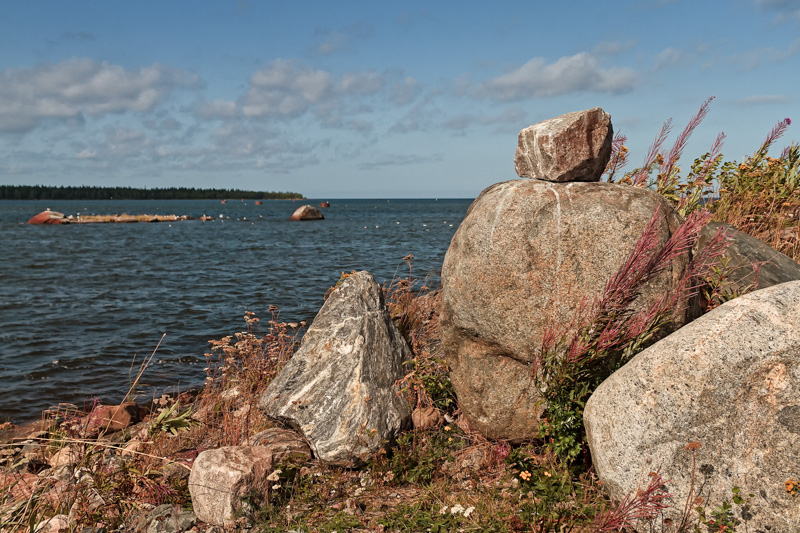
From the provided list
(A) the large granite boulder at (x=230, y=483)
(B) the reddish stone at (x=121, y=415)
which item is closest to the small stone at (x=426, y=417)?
(A) the large granite boulder at (x=230, y=483)

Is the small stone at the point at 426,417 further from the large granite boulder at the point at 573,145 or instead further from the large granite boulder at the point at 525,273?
the large granite boulder at the point at 573,145

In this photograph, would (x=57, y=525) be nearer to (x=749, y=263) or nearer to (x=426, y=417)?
(x=426, y=417)

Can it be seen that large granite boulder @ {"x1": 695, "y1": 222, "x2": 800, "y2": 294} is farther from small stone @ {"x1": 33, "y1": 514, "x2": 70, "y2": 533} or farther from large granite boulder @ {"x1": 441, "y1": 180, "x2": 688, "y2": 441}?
small stone @ {"x1": 33, "y1": 514, "x2": 70, "y2": 533}

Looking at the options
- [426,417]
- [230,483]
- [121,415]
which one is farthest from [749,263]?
[121,415]

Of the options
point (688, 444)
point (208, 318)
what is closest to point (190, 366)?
point (208, 318)

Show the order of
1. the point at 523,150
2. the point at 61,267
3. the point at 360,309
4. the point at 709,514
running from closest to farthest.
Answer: the point at 709,514 → the point at 523,150 → the point at 360,309 → the point at 61,267

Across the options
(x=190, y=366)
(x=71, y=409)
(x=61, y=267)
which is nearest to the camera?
(x=71, y=409)

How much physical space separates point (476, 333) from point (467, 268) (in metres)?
0.70

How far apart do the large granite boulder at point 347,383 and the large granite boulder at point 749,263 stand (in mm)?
3778

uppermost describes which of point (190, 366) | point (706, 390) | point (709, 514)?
point (706, 390)

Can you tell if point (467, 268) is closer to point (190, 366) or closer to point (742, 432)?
point (742, 432)

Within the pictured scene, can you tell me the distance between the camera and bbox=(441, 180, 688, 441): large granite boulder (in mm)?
5219

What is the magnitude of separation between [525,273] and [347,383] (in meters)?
2.40

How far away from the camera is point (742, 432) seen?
4.05m
